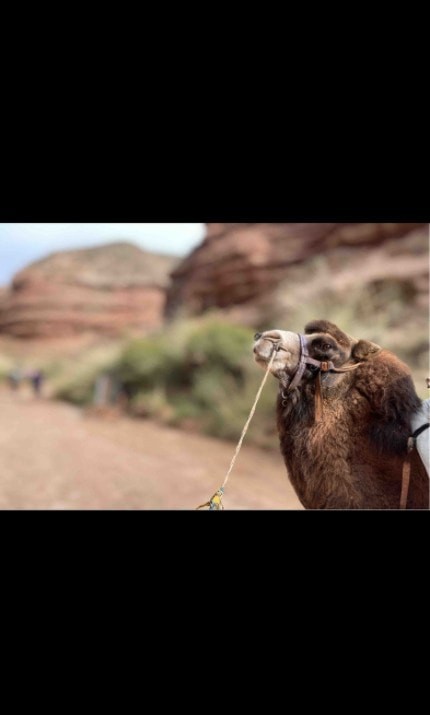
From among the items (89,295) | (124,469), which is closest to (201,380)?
(124,469)

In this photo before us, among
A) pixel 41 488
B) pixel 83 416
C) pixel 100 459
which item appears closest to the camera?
pixel 41 488

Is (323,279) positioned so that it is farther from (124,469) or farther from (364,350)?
(364,350)

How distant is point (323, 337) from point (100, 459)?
650cm

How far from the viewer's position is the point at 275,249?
1363cm

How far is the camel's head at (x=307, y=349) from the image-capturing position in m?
1.95

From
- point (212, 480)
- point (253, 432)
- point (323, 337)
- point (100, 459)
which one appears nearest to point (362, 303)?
point (253, 432)

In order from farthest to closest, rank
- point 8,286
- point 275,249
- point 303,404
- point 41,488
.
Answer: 1. point 8,286
2. point 275,249
3. point 41,488
4. point 303,404

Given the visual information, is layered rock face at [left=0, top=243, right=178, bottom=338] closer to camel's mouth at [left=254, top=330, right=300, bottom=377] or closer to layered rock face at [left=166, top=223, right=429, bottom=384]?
layered rock face at [left=166, top=223, right=429, bottom=384]

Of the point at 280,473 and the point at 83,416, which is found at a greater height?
the point at 83,416

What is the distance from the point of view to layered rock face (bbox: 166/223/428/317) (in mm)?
11328

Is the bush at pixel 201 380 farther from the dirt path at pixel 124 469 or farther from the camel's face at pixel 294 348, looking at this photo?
the camel's face at pixel 294 348

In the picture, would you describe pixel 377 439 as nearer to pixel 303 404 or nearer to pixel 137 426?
pixel 303 404

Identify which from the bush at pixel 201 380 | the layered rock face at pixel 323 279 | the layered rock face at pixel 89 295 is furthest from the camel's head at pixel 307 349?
the layered rock face at pixel 89 295

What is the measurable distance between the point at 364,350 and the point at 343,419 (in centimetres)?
27
